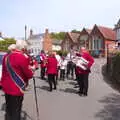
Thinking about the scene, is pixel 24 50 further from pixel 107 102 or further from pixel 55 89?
pixel 55 89

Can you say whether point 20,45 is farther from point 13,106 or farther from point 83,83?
point 83,83

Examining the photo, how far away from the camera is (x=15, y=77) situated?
755cm

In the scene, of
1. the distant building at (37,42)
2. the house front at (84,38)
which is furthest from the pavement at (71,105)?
the distant building at (37,42)

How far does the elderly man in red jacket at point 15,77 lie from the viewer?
7516 millimetres

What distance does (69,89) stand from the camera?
15891 millimetres

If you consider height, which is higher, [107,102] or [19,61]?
[19,61]

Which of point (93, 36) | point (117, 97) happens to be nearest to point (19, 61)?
point (117, 97)

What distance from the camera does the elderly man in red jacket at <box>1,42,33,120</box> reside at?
752 cm

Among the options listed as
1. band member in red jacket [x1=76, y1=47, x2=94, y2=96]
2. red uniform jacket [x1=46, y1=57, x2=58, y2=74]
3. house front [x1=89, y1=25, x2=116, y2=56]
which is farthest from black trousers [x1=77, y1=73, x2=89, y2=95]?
house front [x1=89, y1=25, x2=116, y2=56]

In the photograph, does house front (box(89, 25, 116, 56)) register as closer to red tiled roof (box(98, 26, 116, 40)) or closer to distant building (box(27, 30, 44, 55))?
red tiled roof (box(98, 26, 116, 40))

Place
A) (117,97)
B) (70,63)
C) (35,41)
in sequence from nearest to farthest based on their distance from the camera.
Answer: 1. (117,97)
2. (70,63)
3. (35,41)

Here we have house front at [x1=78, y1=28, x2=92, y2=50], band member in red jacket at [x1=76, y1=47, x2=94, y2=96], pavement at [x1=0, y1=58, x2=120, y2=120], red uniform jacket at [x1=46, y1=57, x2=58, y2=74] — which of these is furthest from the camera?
house front at [x1=78, y1=28, x2=92, y2=50]

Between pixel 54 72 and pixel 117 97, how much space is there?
2.98 metres

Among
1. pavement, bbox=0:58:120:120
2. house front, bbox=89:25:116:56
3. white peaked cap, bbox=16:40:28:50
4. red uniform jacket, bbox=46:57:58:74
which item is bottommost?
pavement, bbox=0:58:120:120
